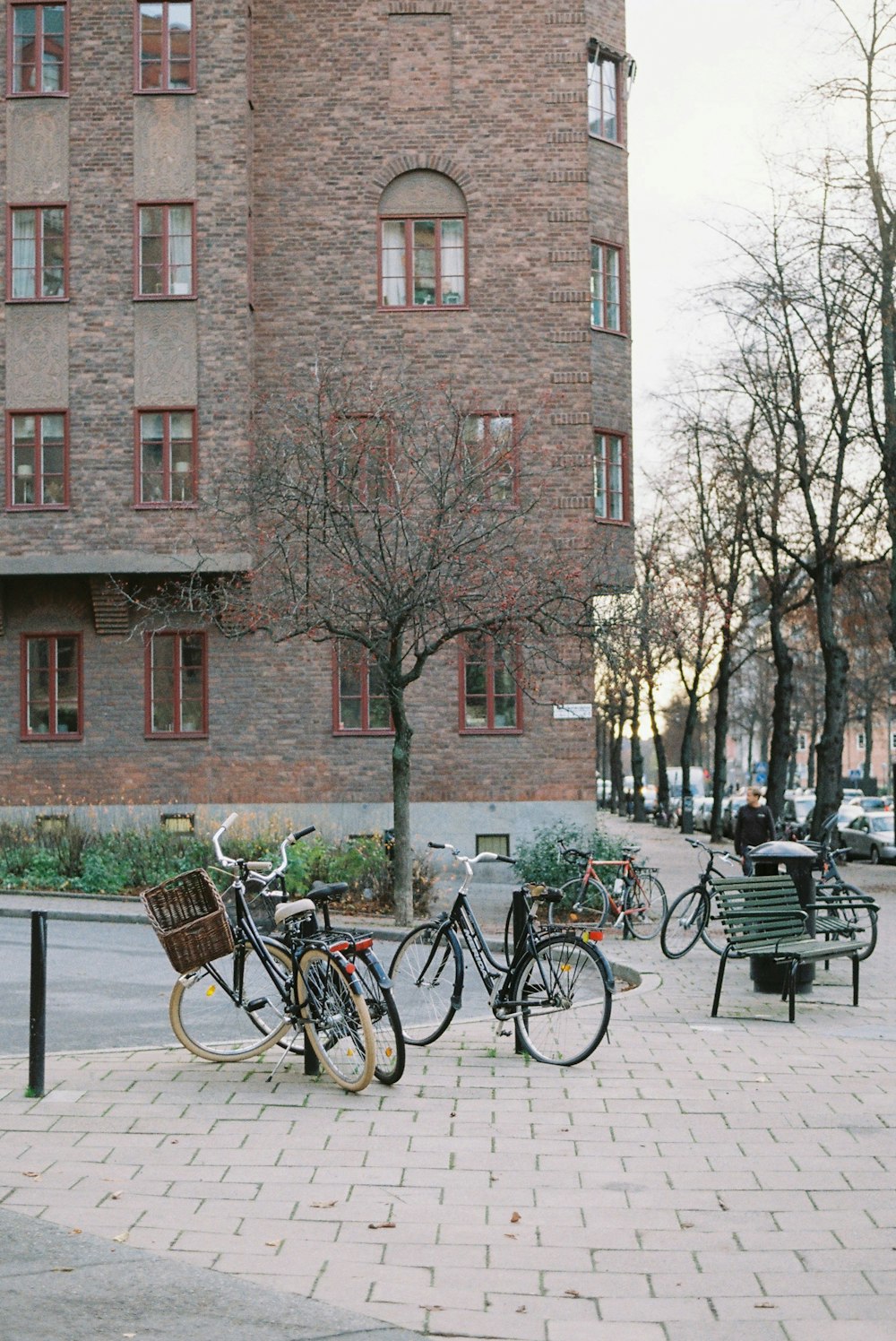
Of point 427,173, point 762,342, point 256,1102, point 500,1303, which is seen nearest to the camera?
point 500,1303

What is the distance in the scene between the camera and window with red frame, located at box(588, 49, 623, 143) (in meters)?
29.1

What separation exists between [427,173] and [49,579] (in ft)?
31.3

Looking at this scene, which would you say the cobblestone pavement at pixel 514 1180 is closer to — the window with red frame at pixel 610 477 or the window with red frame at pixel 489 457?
the window with red frame at pixel 489 457

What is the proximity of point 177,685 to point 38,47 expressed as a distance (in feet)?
36.1

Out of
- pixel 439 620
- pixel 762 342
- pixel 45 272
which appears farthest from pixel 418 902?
pixel 762 342

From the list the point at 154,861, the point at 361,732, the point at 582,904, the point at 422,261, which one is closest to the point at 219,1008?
the point at 582,904

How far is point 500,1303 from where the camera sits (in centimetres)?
541

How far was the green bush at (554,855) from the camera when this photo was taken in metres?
20.6

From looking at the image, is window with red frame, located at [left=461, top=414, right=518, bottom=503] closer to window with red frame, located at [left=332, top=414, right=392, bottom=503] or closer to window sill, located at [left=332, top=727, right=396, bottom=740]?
window with red frame, located at [left=332, top=414, right=392, bottom=503]

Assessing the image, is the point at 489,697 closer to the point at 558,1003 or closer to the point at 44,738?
the point at 44,738

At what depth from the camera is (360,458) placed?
19.6 metres

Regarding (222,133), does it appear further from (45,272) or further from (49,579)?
(49,579)

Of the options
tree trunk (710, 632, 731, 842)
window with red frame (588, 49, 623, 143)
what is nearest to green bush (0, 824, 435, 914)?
window with red frame (588, 49, 623, 143)

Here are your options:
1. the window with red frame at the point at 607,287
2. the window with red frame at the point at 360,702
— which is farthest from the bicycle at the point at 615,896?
the window with red frame at the point at 607,287
